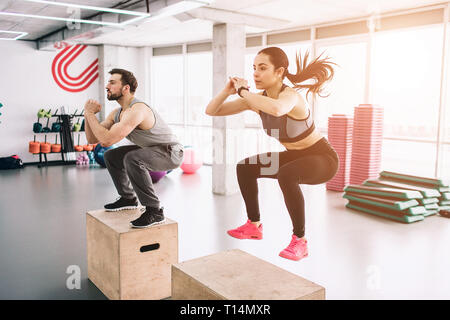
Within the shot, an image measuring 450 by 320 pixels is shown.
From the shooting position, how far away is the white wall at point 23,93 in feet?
32.6

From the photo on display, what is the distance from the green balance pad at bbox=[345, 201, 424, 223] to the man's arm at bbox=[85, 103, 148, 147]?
13.8ft

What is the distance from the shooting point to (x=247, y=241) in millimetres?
4672

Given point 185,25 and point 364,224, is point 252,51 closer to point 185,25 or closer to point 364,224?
point 185,25

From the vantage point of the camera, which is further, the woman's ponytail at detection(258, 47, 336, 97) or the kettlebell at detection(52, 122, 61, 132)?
the kettlebell at detection(52, 122, 61, 132)

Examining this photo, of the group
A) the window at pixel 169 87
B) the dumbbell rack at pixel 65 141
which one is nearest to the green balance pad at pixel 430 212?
the window at pixel 169 87

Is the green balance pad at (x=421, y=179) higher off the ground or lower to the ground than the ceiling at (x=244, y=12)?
lower

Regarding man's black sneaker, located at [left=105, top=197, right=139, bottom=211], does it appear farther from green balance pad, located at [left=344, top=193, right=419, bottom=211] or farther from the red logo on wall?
the red logo on wall

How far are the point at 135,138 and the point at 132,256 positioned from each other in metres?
0.91

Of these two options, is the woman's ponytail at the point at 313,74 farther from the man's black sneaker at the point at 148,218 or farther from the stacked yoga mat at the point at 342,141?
the stacked yoga mat at the point at 342,141

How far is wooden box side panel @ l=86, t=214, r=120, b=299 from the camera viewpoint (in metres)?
3.12

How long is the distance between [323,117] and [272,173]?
6.68 metres

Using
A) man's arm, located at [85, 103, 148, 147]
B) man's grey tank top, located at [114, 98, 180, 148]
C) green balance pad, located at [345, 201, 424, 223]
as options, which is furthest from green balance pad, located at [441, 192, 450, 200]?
man's arm, located at [85, 103, 148, 147]

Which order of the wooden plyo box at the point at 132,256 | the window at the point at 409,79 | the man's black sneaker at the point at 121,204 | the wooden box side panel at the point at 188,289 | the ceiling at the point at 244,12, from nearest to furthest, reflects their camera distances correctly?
the wooden box side panel at the point at 188,289 < the wooden plyo box at the point at 132,256 < the man's black sneaker at the point at 121,204 < the ceiling at the point at 244,12 < the window at the point at 409,79
